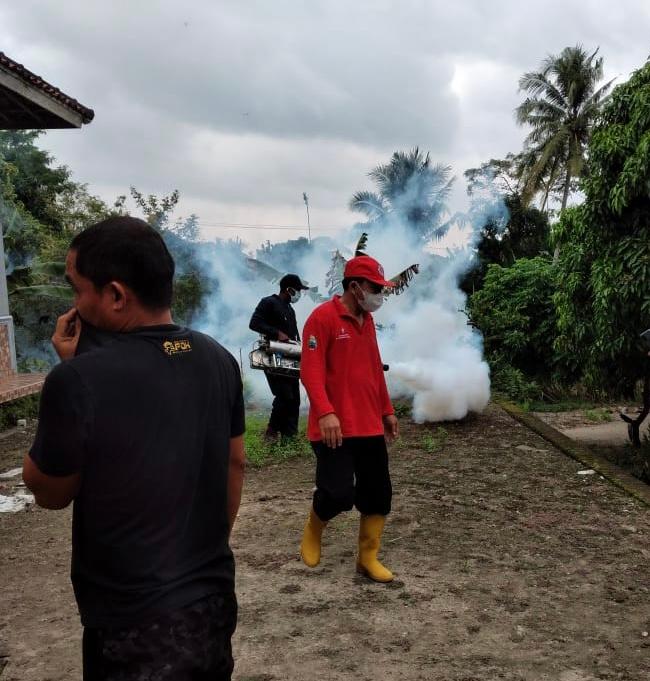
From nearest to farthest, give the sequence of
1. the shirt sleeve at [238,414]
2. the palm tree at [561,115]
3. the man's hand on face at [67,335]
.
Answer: the man's hand on face at [67,335] < the shirt sleeve at [238,414] < the palm tree at [561,115]

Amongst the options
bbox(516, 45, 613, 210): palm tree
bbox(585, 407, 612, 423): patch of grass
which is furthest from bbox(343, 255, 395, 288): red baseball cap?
bbox(516, 45, 613, 210): palm tree

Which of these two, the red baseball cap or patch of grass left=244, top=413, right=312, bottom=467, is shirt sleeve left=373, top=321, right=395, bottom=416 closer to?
the red baseball cap

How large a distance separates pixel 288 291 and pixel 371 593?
4.35 m

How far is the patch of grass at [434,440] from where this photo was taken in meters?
7.88

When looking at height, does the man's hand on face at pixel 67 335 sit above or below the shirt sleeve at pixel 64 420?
above

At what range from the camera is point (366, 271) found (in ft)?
13.5

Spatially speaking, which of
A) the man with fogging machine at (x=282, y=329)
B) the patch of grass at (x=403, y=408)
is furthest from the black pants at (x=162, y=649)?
the patch of grass at (x=403, y=408)

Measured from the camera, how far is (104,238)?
1632 mm

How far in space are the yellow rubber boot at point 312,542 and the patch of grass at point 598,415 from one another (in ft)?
26.0

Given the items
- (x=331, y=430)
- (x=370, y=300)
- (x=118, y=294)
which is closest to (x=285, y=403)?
(x=370, y=300)

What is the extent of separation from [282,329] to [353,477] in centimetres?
389

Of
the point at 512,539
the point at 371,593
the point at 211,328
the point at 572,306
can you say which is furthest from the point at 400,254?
the point at 371,593

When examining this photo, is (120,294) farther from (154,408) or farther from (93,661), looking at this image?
(93,661)

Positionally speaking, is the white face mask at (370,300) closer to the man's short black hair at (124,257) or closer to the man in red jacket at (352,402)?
the man in red jacket at (352,402)
